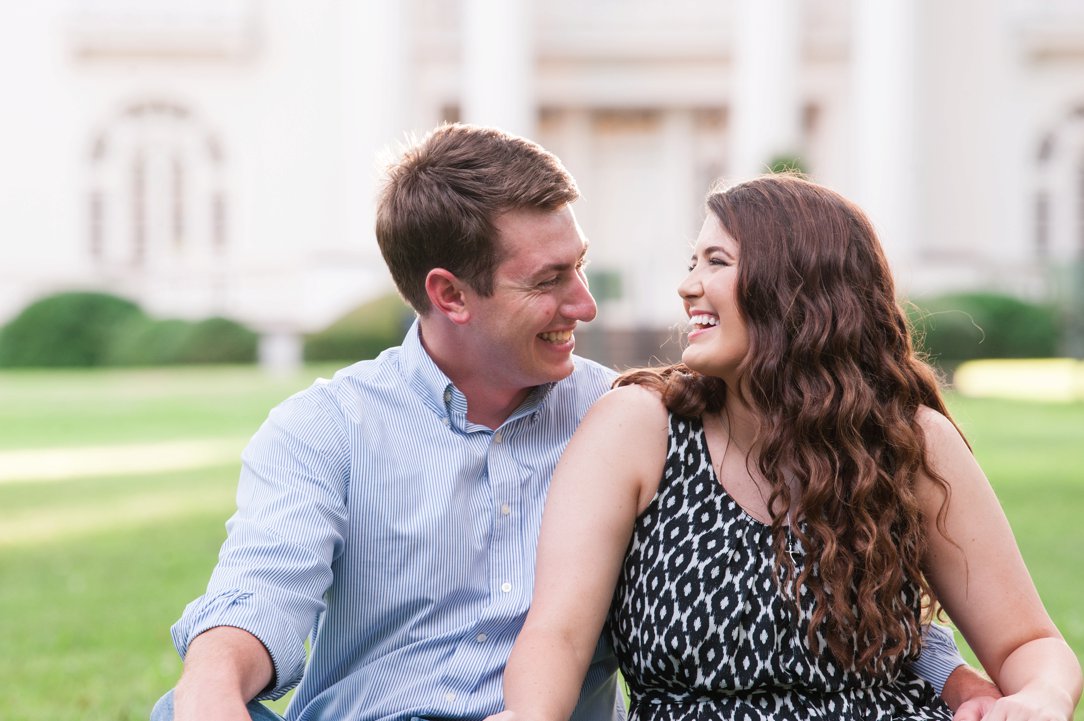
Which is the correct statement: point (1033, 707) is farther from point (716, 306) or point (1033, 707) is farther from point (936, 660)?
point (716, 306)

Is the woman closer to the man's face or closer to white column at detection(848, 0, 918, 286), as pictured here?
the man's face

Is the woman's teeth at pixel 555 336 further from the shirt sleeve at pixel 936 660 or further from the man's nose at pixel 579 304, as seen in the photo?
the shirt sleeve at pixel 936 660

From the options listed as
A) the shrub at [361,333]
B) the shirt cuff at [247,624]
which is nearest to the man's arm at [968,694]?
the shirt cuff at [247,624]

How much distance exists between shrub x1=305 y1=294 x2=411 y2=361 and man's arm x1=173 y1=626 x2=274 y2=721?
15678 mm

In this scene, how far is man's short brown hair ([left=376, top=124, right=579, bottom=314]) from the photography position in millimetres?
2588

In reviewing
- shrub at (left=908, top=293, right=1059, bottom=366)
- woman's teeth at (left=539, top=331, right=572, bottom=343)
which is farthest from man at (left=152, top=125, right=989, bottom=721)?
shrub at (left=908, top=293, right=1059, bottom=366)

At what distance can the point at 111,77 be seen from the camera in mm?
24562

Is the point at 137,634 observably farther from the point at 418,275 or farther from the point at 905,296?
the point at 905,296

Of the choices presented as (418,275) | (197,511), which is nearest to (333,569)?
(418,275)

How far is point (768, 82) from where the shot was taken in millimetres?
21422

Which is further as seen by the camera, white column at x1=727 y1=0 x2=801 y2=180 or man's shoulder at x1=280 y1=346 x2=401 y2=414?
white column at x1=727 y1=0 x2=801 y2=180

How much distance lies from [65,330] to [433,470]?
63.7 feet

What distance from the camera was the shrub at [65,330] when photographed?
20656mm

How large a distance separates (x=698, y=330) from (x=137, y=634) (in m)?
3.29
